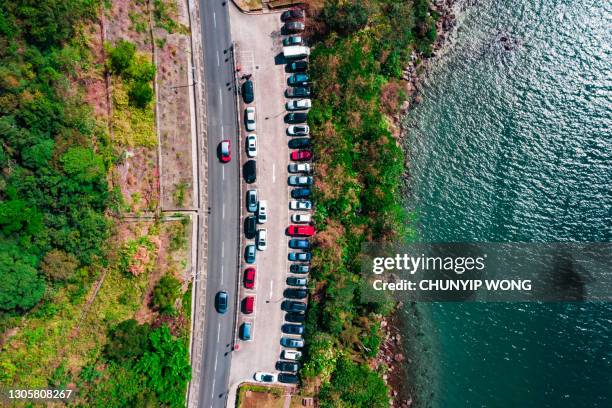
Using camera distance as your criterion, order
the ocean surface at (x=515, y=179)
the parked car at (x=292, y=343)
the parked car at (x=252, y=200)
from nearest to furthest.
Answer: the parked car at (x=292, y=343), the parked car at (x=252, y=200), the ocean surface at (x=515, y=179)

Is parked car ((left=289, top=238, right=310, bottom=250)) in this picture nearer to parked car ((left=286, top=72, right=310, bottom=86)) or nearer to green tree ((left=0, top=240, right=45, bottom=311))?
parked car ((left=286, top=72, right=310, bottom=86))

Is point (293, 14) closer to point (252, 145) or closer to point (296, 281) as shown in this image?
point (252, 145)

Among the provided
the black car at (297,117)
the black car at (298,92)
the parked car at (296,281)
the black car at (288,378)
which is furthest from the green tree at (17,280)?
the black car at (298,92)

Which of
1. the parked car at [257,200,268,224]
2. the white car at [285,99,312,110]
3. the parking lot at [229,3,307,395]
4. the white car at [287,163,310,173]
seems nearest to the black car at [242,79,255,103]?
the parking lot at [229,3,307,395]

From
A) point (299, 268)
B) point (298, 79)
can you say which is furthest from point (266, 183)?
point (298, 79)

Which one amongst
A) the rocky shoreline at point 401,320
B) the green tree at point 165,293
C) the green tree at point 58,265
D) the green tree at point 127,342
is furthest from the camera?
the rocky shoreline at point 401,320

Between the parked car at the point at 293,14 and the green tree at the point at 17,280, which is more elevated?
the parked car at the point at 293,14

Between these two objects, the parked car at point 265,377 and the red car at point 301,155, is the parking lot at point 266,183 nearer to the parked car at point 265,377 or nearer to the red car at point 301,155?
the parked car at point 265,377

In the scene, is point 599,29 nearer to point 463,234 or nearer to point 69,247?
point 463,234
